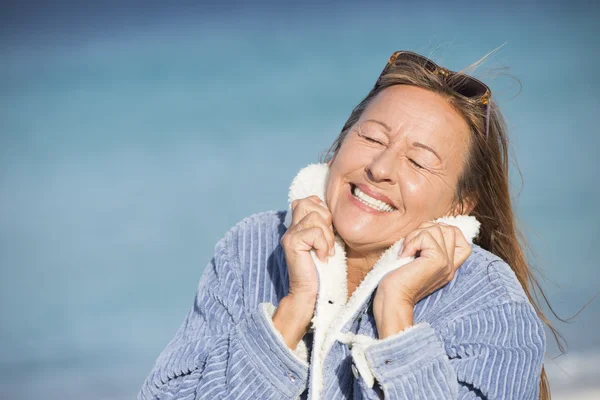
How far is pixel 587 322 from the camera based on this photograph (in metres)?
5.20

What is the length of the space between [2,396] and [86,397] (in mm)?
582

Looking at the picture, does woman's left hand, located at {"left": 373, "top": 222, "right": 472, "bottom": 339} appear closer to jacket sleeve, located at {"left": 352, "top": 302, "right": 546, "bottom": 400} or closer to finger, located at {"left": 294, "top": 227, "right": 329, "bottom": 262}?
jacket sleeve, located at {"left": 352, "top": 302, "right": 546, "bottom": 400}

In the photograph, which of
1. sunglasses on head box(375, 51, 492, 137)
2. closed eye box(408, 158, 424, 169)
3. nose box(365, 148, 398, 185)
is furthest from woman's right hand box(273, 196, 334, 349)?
sunglasses on head box(375, 51, 492, 137)

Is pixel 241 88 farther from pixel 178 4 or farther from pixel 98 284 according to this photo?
pixel 98 284

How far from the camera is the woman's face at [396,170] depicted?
2.62 metres

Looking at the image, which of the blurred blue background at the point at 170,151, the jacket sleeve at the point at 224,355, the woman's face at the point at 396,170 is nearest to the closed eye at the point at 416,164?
the woman's face at the point at 396,170

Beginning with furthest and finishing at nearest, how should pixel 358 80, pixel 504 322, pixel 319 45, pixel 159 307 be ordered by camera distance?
pixel 319 45 < pixel 358 80 < pixel 159 307 < pixel 504 322

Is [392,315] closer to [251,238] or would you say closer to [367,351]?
[367,351]

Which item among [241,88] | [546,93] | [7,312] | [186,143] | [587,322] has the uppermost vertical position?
[241,88]

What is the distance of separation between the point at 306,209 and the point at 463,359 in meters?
0.71

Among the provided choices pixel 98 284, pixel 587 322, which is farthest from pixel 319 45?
pixel 587 322

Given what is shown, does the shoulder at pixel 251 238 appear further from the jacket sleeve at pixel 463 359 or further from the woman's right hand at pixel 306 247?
the jacket sleeve at pixel 463 359

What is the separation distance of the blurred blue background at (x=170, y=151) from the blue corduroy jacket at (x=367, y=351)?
6.74 feet

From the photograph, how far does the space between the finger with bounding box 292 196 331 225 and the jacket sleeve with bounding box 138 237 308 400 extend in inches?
12.7
